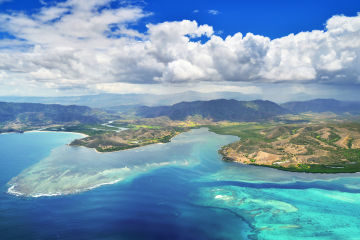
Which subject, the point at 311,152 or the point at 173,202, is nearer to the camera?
the point at 173,202

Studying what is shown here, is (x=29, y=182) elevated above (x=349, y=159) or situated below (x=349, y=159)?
below

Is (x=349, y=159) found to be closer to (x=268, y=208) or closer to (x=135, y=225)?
(x=268, y=208)

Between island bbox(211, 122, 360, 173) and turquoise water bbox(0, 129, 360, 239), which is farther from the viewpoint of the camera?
island bbox(211, 122, 360, 173)

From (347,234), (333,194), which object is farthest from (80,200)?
(333,194)

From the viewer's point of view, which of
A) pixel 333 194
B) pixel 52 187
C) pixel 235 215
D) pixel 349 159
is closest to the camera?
pixel 235 215

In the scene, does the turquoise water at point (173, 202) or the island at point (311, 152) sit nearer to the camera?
the turquoise water at point (173, 202)

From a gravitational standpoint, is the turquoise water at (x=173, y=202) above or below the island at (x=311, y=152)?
below

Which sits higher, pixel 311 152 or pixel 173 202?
pixel 311 152

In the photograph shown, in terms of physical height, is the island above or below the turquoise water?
above
